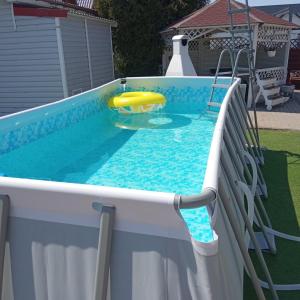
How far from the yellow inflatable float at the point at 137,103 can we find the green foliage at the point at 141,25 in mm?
9043

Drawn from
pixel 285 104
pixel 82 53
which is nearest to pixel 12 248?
pixel 82 53

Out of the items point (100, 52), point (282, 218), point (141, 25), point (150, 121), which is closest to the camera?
point (282, 218)

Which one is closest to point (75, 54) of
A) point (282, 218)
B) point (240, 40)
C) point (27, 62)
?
point (27, 62)

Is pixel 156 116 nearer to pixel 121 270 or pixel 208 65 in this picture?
pixel 121 270

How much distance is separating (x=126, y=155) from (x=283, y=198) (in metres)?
3.01

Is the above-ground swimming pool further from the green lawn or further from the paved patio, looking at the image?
the paved patio

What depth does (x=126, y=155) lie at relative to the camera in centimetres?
657

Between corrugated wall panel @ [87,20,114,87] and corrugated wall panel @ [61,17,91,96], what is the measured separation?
0.68 metres

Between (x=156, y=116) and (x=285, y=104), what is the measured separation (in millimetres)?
5958

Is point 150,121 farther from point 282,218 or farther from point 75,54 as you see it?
point 282,218

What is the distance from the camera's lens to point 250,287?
3.24m

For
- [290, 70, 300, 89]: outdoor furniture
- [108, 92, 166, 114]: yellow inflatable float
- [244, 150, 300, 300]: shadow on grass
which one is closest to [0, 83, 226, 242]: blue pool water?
[108, 92, 166, 114]: yellow inflatable float

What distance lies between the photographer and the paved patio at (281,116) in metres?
9.51

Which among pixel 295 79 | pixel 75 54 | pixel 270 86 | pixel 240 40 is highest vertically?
pixel 240 40
